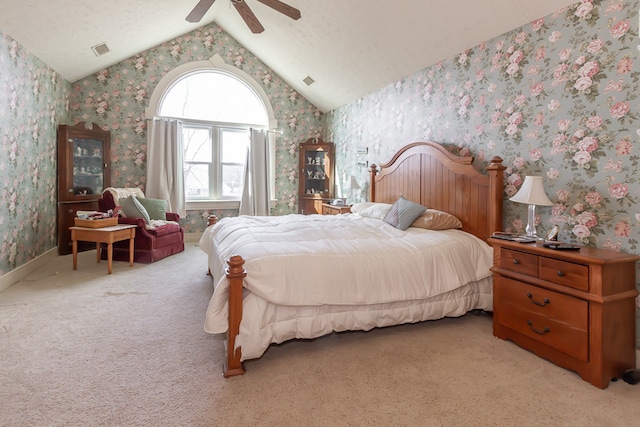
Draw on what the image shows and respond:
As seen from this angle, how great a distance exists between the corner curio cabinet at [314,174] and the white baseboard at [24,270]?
3.87 m

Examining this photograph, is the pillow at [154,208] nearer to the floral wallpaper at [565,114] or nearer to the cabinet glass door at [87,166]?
the cabinet glass door at [87,166]

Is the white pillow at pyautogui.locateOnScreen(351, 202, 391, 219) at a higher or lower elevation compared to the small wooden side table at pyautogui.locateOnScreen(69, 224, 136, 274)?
higher

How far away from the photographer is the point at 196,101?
6070 millimetres

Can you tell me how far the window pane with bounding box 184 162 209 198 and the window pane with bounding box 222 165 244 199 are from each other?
30 cm

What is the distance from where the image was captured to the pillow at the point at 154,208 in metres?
5.02

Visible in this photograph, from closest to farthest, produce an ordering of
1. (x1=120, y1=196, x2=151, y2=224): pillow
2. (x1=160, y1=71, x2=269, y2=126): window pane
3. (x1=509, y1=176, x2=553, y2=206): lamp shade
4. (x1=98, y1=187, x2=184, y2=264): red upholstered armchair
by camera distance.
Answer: (x1=509, y1=176, x2=553, y2=206): lamp shade
(x1=98, y1=187, x2=184, y2=264): red upholstered armchair
(x1=120, y1=196, x2=151, y2=224): pillow
(x1=160, y1=71, x2=269, y2=126): window pane

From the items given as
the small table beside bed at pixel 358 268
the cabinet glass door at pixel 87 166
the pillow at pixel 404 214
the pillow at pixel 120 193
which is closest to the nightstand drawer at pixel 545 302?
the small table beside bed at pixel 358 268

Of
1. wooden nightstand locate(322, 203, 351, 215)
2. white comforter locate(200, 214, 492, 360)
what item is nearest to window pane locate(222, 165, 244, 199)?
wooden nightstand locate(322, 203, 351, 215)

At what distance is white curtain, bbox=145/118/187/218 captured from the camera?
18.3 feet

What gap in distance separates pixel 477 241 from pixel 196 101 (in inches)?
206

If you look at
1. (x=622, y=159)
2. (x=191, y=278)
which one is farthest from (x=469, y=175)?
(x=191, y=278)

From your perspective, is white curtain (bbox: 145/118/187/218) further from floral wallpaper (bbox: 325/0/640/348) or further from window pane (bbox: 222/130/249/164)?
floral wallpaper (bbox: 325/0/640/348)

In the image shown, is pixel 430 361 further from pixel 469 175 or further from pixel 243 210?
pixel 243 210

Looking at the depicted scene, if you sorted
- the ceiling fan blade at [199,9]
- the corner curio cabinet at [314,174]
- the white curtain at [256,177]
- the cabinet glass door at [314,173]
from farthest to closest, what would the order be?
the cabinet glass door at [314,173] < the corner curio cabinet at [314,174] < the white curtain at [256,177] < the ceiling fan blade at [199,9]
